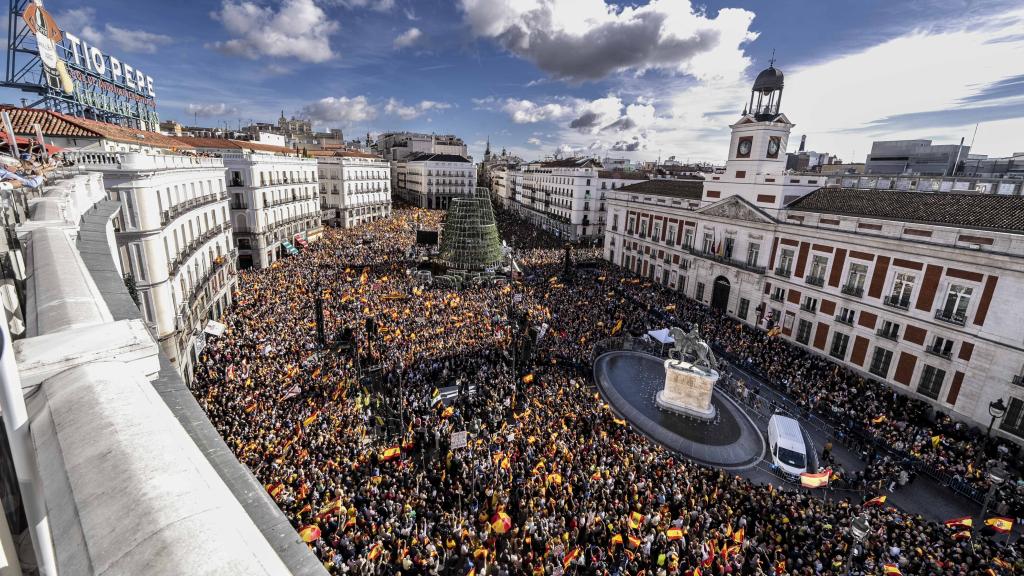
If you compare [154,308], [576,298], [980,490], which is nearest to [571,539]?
[980,490]

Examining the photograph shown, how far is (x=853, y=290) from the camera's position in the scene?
30266 mm

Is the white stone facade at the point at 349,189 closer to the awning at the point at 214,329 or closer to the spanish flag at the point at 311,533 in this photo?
the awning at the point at 214,329

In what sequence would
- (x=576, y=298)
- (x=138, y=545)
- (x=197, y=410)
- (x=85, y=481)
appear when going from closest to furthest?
1. (x=138, y=545)
2. (x=85, y=481)
3. (x=197, y=410)
4. (x=576, y=298)

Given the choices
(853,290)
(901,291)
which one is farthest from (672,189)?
(901,291)

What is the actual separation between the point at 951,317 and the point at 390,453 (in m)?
30.6

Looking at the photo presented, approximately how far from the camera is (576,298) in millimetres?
39312

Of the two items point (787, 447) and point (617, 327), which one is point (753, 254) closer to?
point (617, 327)

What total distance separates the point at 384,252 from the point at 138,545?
169ft

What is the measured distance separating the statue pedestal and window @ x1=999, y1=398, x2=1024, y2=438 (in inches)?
549

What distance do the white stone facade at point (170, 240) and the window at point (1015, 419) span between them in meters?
40.4

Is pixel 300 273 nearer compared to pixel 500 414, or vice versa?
pixel 500 414

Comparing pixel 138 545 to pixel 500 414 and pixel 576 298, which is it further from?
pixel 576 298

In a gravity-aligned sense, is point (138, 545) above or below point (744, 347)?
above

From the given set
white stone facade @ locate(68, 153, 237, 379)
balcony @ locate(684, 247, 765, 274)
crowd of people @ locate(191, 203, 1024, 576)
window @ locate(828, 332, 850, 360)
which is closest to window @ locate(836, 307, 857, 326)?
window @ locate(828, 332, 850, 360)
